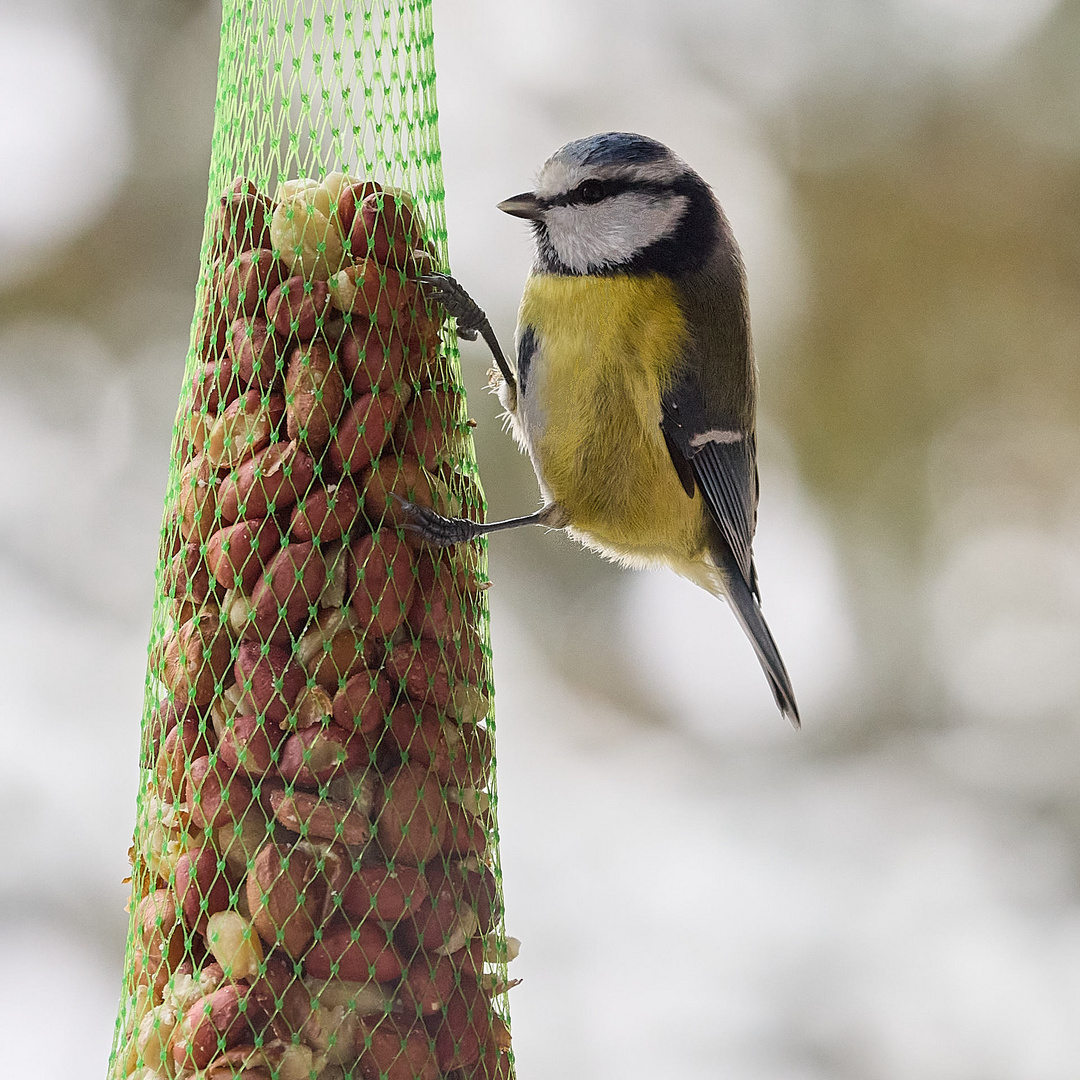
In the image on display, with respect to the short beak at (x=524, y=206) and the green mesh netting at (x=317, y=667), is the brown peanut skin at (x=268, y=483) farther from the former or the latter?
the short beak at (x=524, y=206)

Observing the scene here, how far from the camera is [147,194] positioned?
6.47 ft

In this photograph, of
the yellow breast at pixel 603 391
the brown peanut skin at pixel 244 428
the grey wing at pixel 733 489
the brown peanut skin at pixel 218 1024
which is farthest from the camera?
the grey wing at pixel 733 489

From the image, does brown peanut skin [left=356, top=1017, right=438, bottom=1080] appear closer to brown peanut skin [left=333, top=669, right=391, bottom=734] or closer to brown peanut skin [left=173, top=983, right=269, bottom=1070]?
brown peanut skin [left=173, top=983, right=269, bottom=1070]

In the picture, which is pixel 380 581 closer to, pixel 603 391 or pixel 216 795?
pixel 216 795

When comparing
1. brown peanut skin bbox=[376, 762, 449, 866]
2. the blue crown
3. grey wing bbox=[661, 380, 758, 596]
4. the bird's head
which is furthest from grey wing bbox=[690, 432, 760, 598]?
brown peanut skin bbox=[376, 762, 449, 866]

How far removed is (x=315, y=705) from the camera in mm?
922

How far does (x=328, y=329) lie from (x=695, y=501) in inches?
20.6

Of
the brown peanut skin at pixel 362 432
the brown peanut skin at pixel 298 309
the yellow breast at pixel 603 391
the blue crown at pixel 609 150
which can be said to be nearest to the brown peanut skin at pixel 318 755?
the brown peanut skin at pixel 362 432

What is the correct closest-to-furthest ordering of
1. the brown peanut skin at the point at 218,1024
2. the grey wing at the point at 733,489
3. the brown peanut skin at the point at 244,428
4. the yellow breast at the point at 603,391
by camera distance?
the brown peanut skin at the point at 218,1024
the brown peanut skin at the point at 244,428
the yellow breast at the point at 603,391
the grey wing at the point at 733,489

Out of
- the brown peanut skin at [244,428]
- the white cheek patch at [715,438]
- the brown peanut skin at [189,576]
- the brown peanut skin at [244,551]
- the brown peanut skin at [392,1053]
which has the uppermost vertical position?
the white cheek patch at [715,438]

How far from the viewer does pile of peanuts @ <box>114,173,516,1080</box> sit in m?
0.90

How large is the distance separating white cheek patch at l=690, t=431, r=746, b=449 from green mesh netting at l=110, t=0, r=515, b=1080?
334 millimetres

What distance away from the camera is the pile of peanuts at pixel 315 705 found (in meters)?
0.90

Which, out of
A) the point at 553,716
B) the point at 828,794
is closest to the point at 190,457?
the point at 553,716
